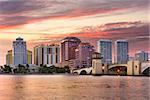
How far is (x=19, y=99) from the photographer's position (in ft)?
72.5

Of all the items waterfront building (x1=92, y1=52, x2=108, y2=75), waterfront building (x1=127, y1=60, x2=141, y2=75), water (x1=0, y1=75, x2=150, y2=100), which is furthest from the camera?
waterfront building (x1=92, y1=52, x2=108, y2=75)

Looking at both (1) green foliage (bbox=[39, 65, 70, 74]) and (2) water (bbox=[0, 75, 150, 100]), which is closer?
(2) water (bbox=[0, 75, 150, 100])

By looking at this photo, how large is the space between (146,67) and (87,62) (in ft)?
165

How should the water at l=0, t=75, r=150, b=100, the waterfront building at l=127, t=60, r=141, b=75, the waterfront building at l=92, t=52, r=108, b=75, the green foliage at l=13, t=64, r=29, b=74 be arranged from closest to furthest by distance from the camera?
the water at l=0, t=75, r=150, b=100 < the waterfront building at l=127, t=60, r=141, b=75 < the waterfront building at l=92, t=52, r=108, b=75 < the green foliage at l=13, t=64, r=29, b=74

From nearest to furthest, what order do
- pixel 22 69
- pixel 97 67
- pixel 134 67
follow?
pixel 134 67 → pixel 97 67 → pixel 22 69

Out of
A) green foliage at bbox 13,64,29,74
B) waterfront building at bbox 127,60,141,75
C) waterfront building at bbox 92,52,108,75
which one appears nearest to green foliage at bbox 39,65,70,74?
green foliage at bbox 13,64,29,74

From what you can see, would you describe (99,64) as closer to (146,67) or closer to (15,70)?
(146,67)

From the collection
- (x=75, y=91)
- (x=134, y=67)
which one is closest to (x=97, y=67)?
(x=134, y=67)

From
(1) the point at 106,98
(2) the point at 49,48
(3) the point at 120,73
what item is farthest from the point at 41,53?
(1) the point at 106,98

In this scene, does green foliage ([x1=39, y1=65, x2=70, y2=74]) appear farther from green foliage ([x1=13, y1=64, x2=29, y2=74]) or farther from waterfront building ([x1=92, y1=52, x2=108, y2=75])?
waterfront building ([x1=92, y1=52, x2=108, y2=75])

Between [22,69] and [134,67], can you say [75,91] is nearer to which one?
[134,67]

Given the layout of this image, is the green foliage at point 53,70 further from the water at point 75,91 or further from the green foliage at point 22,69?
the water at point 75,91

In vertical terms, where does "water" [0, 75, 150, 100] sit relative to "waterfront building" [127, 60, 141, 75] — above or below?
below

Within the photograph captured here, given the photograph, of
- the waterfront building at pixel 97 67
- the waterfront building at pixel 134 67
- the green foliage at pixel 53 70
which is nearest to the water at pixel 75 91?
the waterfront building at pixel 134 67
